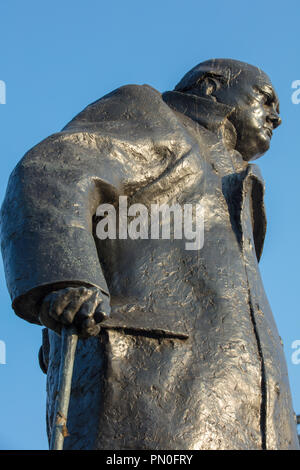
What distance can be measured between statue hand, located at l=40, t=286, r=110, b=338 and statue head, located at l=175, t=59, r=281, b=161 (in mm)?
2085

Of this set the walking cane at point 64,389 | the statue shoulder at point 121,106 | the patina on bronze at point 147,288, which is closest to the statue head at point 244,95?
the patina on bronze at point 147,288

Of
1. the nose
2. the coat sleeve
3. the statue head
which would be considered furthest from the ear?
the coat sleeve

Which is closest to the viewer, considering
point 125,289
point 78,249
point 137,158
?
point 78,249

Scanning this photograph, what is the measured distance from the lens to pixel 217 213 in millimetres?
5363

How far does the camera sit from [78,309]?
4320 millimetres

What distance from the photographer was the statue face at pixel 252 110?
6.05 m

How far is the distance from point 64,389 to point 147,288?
0.78 metres

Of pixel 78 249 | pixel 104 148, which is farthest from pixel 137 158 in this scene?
pixel 78 249

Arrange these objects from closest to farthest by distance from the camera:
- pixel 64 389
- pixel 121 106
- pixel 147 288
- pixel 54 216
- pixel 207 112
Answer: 1. pixel 64 389
2. pixel 54 216
3. pixel 147 288
4. pixel 121 106
5. pixel 207 112

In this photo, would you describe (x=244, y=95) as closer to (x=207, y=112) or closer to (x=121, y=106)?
(x=207, y=112)

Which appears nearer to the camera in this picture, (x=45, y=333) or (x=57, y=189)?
(x=57, y=189)

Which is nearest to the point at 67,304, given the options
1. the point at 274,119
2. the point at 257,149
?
the point at 257,149
